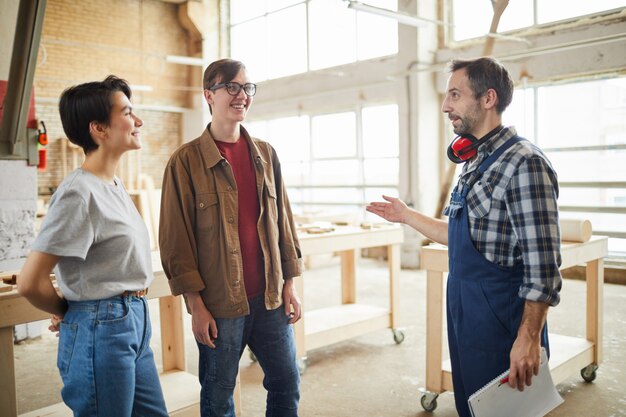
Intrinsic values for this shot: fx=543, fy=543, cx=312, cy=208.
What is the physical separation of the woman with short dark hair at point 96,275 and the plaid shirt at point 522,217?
1.20 m

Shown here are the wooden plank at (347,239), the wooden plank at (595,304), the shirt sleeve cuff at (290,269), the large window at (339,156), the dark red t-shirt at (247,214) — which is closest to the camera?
the dark red t-shirt at (247,214)

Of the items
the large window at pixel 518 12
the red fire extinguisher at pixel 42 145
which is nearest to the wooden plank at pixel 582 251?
the red fire extinguisher at pixel 42 145

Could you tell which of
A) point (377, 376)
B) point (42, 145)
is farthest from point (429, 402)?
point (42, 145)

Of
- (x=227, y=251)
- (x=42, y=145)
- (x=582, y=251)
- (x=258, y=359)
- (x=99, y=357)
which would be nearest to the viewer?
(x=99, y=357)

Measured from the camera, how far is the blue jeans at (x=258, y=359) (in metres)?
2.06

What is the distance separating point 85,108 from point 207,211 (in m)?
0.56

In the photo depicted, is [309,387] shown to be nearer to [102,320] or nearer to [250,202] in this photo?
[250,202]

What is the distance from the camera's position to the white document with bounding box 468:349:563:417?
1780mm

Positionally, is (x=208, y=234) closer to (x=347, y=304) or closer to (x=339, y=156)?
(x=347, y=304)

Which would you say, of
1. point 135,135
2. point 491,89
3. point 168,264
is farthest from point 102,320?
point 491,89

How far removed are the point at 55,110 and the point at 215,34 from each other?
3914mm

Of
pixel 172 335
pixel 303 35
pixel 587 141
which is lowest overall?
pixel 172 335

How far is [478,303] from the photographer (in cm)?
195

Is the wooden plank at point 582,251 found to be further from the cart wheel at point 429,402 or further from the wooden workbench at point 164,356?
the wooden workbench at point 164,356
